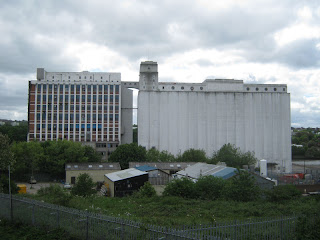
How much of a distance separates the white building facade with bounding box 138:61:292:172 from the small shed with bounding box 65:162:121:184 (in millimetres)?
27903

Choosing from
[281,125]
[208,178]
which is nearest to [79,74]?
[281,125]

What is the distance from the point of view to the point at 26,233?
14.1 meters

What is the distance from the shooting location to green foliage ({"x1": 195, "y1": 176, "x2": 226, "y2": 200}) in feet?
→ 89.1

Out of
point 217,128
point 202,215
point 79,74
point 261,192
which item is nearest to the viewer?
point 202,215

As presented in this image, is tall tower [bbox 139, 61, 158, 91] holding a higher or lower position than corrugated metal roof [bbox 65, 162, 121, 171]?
higher

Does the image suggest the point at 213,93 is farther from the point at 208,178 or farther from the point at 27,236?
the point at 27,236

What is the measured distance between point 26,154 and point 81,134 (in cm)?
2952

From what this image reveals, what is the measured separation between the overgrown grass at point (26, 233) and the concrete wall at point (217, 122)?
6078 cm

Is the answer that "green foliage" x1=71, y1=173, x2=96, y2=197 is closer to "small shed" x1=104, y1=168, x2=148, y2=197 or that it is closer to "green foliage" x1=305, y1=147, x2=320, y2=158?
"small shed" x1=104, y1=168, x2=148, y2=197

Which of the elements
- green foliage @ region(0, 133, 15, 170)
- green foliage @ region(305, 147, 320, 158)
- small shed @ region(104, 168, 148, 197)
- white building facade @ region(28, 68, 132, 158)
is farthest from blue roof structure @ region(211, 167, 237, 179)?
green foliage @ region(305, 147, 320, 158)


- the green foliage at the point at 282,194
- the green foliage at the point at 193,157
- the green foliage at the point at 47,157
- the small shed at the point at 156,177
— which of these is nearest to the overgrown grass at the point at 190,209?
the green foliage at the point at 282,194

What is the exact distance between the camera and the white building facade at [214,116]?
77188mm

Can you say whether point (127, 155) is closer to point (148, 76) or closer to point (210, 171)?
point (210, 171)

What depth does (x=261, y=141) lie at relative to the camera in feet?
263
